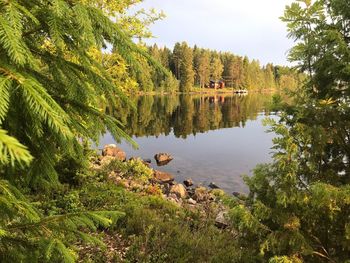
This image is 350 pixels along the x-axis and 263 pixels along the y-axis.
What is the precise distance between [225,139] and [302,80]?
29.2m

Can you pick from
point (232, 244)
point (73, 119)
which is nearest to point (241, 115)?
point (232, 244)

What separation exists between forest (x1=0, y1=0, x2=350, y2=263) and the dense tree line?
88741mm

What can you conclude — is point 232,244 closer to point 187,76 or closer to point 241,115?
point 241,115

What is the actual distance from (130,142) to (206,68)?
126 meters

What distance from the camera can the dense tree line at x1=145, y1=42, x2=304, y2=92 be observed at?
117 metres

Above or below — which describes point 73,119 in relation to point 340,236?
above

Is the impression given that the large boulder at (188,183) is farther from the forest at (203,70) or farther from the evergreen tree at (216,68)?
the evergreen tree at (216,68)

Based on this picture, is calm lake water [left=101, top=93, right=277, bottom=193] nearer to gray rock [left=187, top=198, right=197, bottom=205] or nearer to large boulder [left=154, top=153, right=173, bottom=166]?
large boulder [left=154, top=153, right=173, bottom=166]

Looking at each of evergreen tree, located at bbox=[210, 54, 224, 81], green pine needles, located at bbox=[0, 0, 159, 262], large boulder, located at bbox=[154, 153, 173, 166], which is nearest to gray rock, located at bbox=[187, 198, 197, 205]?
large boulder, located at bbox=[154, 153, 173, 166]

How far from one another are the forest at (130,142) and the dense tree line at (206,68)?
291 feet

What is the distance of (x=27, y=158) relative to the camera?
1.27 m

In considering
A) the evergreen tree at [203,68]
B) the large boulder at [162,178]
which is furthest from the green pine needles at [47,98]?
the evergreen tree at [203,68]

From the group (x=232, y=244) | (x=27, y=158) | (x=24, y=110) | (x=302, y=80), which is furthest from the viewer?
(x=232, y=244)

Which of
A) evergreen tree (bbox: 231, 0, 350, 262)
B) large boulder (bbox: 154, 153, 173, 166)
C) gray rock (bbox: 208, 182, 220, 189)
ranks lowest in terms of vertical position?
gray rock (bbox: 208, 182, 220, 189)
